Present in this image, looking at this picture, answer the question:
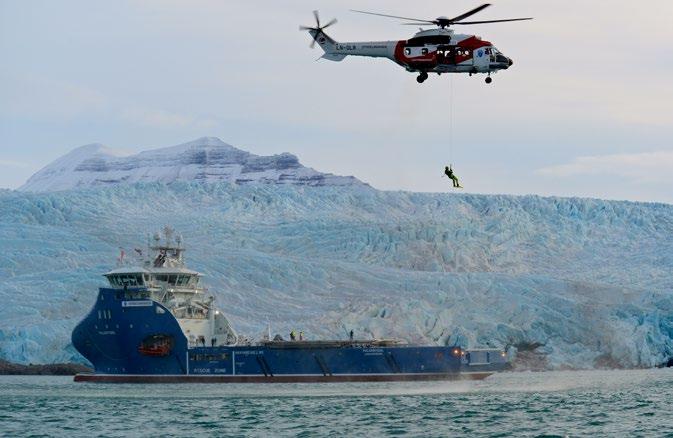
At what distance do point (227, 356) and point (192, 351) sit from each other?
180cm

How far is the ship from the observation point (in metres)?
63.2

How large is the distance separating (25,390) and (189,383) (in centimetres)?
958

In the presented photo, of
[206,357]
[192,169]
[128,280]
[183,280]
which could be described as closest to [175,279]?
[183,280]

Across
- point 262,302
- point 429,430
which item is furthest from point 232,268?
point 429,430

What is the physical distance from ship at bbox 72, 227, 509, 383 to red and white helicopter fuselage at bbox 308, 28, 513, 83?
64.6 feet

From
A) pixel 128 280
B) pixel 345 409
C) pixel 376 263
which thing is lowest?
pixel 345 409

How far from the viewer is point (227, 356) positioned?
64.3m

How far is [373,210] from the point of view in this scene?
101188mm

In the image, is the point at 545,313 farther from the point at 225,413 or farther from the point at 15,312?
the point at 225,413

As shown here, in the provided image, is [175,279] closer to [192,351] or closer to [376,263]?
[192,351]

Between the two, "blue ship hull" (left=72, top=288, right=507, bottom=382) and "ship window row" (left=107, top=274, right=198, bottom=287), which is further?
"ship window row" (left=107, top=274, right=198, bottom=287)

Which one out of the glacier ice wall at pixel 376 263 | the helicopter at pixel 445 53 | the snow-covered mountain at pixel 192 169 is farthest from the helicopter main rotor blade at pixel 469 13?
the snow-covered mountain at pixel 192 169

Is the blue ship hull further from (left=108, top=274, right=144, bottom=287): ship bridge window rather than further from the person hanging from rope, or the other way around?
the person hanging from rope

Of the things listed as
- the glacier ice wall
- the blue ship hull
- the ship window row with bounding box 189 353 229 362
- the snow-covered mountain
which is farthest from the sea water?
the snow-covered mountain
